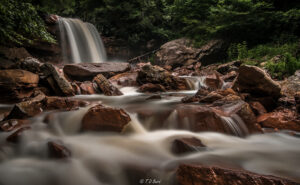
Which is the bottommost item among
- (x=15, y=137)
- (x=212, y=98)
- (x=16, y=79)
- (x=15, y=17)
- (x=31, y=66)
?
(x=212, y=98)

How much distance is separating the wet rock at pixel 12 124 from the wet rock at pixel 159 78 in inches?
210

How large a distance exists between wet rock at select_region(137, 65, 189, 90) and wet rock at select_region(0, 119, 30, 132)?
5334mm

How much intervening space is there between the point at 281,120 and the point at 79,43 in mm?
14034

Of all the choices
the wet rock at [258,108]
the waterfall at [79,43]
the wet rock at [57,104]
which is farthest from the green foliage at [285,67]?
the waterfall at [79,43]

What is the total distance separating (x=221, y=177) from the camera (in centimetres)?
173

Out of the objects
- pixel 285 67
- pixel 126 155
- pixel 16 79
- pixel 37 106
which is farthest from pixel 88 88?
pixel 285 67

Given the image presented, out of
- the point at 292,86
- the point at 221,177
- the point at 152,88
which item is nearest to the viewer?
the point at 221,177

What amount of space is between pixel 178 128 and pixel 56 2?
899cm

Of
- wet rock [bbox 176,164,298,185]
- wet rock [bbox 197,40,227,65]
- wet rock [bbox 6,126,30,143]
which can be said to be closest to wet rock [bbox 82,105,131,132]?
wet rock [bbox 6,126,30,143]

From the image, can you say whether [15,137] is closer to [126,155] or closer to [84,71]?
[126,155]

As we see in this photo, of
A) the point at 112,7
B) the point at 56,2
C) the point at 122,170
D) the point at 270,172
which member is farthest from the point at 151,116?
the point at 112,7

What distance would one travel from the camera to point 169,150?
2.86m

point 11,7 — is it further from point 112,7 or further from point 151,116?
point 112,7

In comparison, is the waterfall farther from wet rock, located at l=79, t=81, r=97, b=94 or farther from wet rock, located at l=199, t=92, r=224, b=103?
wet rock, located at l=199, t=92, r=224, b=103
